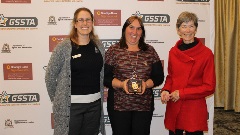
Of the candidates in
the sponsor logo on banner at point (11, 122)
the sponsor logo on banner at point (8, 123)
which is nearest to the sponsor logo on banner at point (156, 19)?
the sponsor logo on banner at point (11, 122)

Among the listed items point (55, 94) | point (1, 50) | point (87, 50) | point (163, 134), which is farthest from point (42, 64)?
point (163, 134)

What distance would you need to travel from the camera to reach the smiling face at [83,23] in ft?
7.31

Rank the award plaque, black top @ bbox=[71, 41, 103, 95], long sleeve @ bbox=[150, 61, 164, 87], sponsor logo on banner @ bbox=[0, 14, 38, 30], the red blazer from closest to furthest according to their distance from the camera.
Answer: the red blazer < the award plaque < black top @ bbox=[71, 41, 103, 95] < long sleeve @ bbox=[150, 61, 164, 87] < sponsor logo on banner @ bbox=[0, 14, 38, 30]

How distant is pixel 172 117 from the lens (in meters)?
2.15

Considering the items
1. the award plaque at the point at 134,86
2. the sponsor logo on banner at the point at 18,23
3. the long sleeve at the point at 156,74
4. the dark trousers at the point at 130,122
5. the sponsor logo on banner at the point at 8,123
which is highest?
the sponsor logo on banner at the point at 18,23

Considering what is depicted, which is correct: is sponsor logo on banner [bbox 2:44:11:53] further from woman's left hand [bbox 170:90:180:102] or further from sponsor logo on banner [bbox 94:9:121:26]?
woman's left hand [bbox 170:90:180:102]

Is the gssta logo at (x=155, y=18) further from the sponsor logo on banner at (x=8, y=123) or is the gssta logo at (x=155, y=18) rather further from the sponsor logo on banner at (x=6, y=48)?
the sponsor logo on banner at (x=8, y=123)

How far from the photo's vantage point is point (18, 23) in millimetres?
2998

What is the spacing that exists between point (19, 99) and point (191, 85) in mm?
2117

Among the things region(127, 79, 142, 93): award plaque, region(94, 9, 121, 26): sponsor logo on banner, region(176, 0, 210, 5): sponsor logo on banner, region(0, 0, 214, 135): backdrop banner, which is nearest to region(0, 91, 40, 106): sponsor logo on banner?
region(0, 0, 214, 135): backdrop banner

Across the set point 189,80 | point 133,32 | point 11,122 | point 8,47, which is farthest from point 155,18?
point 11,122

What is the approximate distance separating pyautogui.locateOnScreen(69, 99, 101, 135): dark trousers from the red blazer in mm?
652

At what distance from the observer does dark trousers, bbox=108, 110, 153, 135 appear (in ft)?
7.34

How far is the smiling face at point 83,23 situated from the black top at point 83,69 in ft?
0.42
